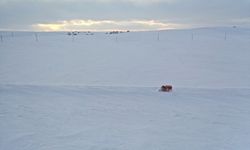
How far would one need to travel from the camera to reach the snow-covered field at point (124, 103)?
20.7ft

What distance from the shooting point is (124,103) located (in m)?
9.27

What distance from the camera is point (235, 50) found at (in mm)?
22359

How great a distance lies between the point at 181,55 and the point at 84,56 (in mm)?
5520

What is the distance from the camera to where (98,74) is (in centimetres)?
1433

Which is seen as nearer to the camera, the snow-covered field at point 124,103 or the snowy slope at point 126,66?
the snow-covered field at point 124,103

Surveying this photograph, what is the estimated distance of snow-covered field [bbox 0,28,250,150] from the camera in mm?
6301

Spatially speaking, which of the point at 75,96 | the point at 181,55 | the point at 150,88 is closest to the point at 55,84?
Answer: the point at 75,96

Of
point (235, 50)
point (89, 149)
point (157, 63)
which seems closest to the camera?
point (89, 149)

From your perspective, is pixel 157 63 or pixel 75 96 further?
pixel 157 63

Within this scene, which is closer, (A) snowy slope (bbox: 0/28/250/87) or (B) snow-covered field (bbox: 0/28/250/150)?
(B) snow-covered field (bbox: 0/28/250/150)

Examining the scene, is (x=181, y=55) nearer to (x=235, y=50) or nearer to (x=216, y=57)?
(x=216, y=57)

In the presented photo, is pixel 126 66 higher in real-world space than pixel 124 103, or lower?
higher

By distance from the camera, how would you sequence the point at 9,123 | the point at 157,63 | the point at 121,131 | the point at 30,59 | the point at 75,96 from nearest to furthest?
the point at 121,131
the point at 9,123
the point at 75,96
the point at 157,63
the point at 30,59

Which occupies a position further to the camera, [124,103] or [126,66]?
[126,66]
